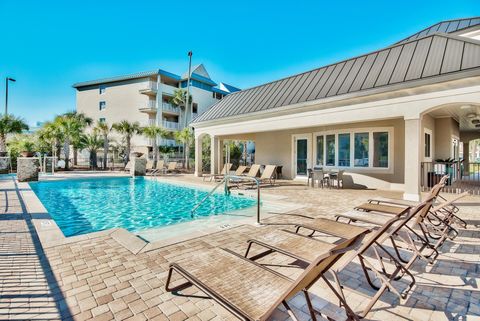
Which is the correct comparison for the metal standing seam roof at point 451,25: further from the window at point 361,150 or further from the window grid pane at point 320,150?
the window grid pane at point 320,150

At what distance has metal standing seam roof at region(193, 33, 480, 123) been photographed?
303 inches

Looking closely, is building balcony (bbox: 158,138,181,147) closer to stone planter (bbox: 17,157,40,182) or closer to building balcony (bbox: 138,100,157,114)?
building balcony (bbox: 138,100,157,114)

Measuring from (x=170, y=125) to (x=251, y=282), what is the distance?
33810mm

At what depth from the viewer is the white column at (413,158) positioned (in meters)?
7.89

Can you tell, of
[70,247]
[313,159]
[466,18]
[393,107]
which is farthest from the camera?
[466,18]

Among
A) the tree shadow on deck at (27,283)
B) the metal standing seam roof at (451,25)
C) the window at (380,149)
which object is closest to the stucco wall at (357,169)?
the window at (380,149)

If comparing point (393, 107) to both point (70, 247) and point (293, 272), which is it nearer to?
point (293, 272)

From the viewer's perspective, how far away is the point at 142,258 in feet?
12.1

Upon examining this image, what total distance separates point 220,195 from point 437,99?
839 centimetres

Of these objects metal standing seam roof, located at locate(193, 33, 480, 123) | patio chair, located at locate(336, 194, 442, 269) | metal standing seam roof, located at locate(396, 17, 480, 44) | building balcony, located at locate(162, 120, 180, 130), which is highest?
metal standing seam roof, located at locate(396, 17, 480, 44)

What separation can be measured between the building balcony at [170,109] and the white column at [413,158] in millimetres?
30172

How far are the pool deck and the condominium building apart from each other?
28.4 m

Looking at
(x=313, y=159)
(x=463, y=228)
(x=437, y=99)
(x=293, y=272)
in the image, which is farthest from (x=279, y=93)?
(x=293, y=272)

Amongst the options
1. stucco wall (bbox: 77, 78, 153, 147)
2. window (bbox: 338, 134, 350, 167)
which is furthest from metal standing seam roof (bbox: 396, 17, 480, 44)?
stucco wall (bbox: 77, 78, 153, 147)
